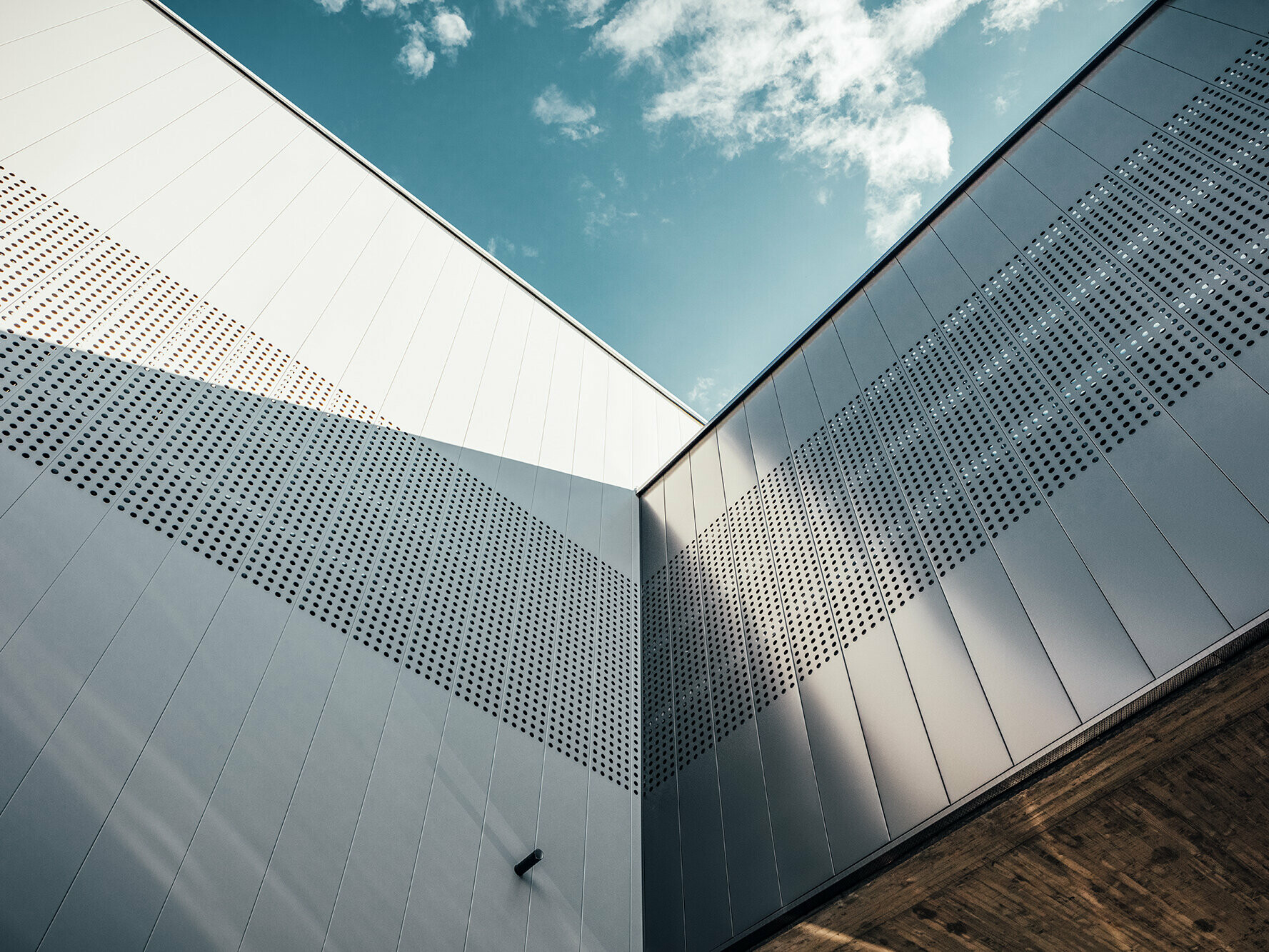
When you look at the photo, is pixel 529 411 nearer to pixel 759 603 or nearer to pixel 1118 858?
pixel 759 603

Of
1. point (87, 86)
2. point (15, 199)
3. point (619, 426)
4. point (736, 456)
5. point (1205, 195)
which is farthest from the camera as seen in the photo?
point (619, 426)

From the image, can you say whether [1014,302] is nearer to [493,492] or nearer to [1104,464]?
[1104,464]

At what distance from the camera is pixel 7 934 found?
4.30 metres

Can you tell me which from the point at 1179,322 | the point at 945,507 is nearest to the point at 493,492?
the point at 945,507

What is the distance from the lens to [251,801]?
5664 mm

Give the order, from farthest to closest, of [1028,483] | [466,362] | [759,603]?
1. [466,362]
2. [759,603]
3. [1028,483]

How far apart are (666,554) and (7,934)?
8595mm

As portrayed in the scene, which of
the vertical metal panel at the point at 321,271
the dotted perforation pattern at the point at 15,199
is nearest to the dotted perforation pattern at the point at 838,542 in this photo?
the vertical metal panel at the point at 321,271

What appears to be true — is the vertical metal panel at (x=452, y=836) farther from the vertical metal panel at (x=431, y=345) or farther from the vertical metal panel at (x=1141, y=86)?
the vertical metal panel at (x=1141, y=86)

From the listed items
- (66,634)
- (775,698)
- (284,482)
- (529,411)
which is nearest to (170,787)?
(66,634)

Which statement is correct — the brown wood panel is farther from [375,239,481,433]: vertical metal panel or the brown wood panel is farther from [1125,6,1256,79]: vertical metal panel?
[375,239,481,433]: vertical metal panel

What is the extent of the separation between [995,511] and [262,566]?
685cm

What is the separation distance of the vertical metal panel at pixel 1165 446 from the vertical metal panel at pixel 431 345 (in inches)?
308

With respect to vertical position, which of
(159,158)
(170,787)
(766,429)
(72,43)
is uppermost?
(72,43)
